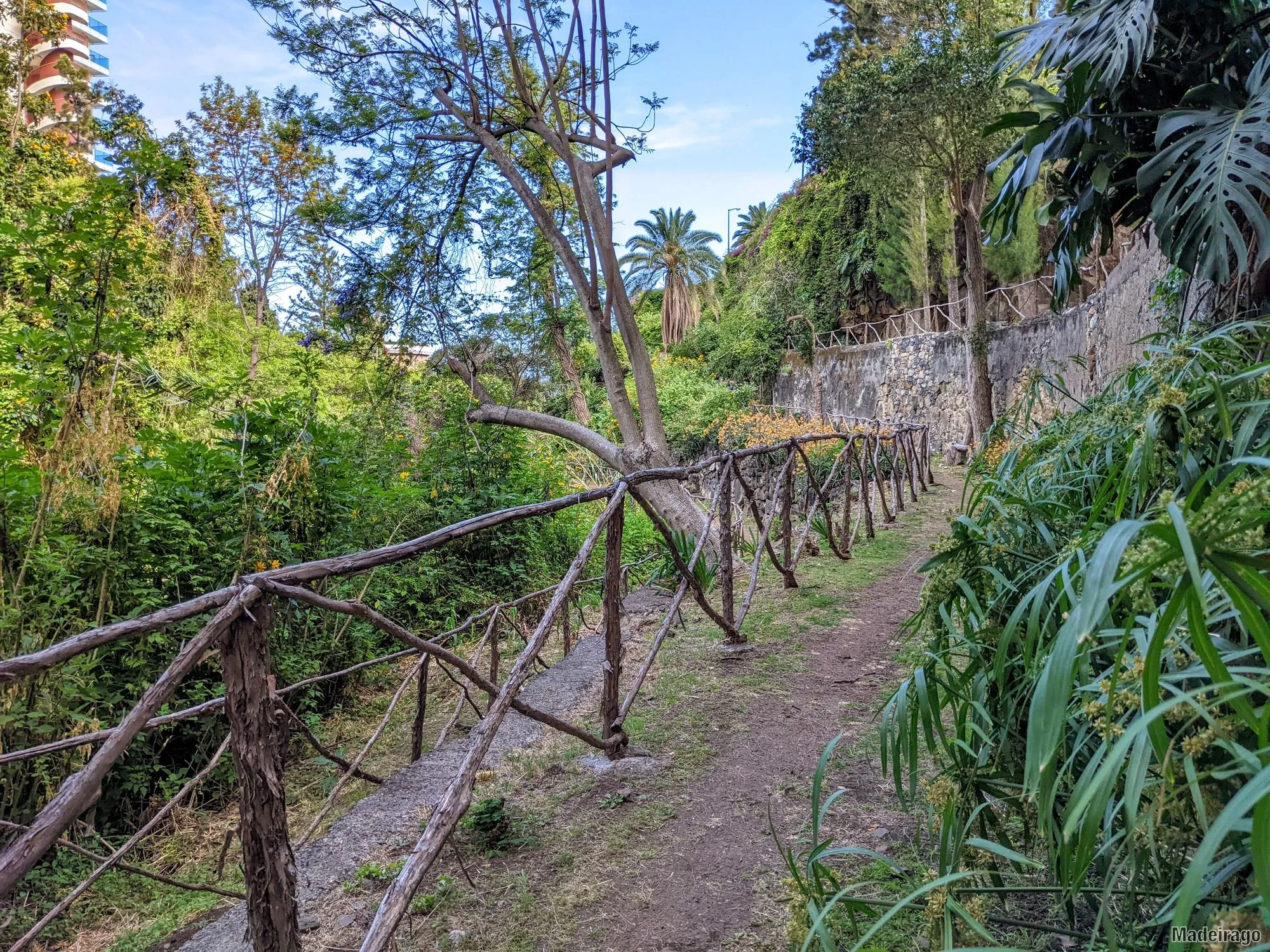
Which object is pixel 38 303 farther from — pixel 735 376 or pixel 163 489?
pixel 735 376

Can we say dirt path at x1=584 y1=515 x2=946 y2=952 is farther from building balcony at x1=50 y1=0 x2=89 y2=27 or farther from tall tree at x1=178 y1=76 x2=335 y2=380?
building balcony at x1=50 y1=0 x2=89 y2=27

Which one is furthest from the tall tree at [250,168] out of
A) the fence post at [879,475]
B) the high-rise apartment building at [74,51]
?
the fence post at [879,475]

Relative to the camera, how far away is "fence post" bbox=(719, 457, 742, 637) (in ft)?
12.4

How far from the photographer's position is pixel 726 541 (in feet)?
12.6

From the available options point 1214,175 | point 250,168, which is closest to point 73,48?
point 250,168

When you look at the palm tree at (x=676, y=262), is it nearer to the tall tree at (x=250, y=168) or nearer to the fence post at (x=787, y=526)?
the tall tree at (x=250, y=168)

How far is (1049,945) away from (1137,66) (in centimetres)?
228

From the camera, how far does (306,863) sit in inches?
79.8

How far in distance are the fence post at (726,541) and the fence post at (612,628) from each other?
119cm

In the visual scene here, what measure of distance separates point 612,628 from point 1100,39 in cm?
248

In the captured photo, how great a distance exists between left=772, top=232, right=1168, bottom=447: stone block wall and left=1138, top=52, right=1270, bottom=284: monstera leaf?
3.42m

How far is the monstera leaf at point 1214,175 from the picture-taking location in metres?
1.93

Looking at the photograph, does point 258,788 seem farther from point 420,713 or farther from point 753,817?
point 420,713

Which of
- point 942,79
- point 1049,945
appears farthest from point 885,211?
point 1049,945
